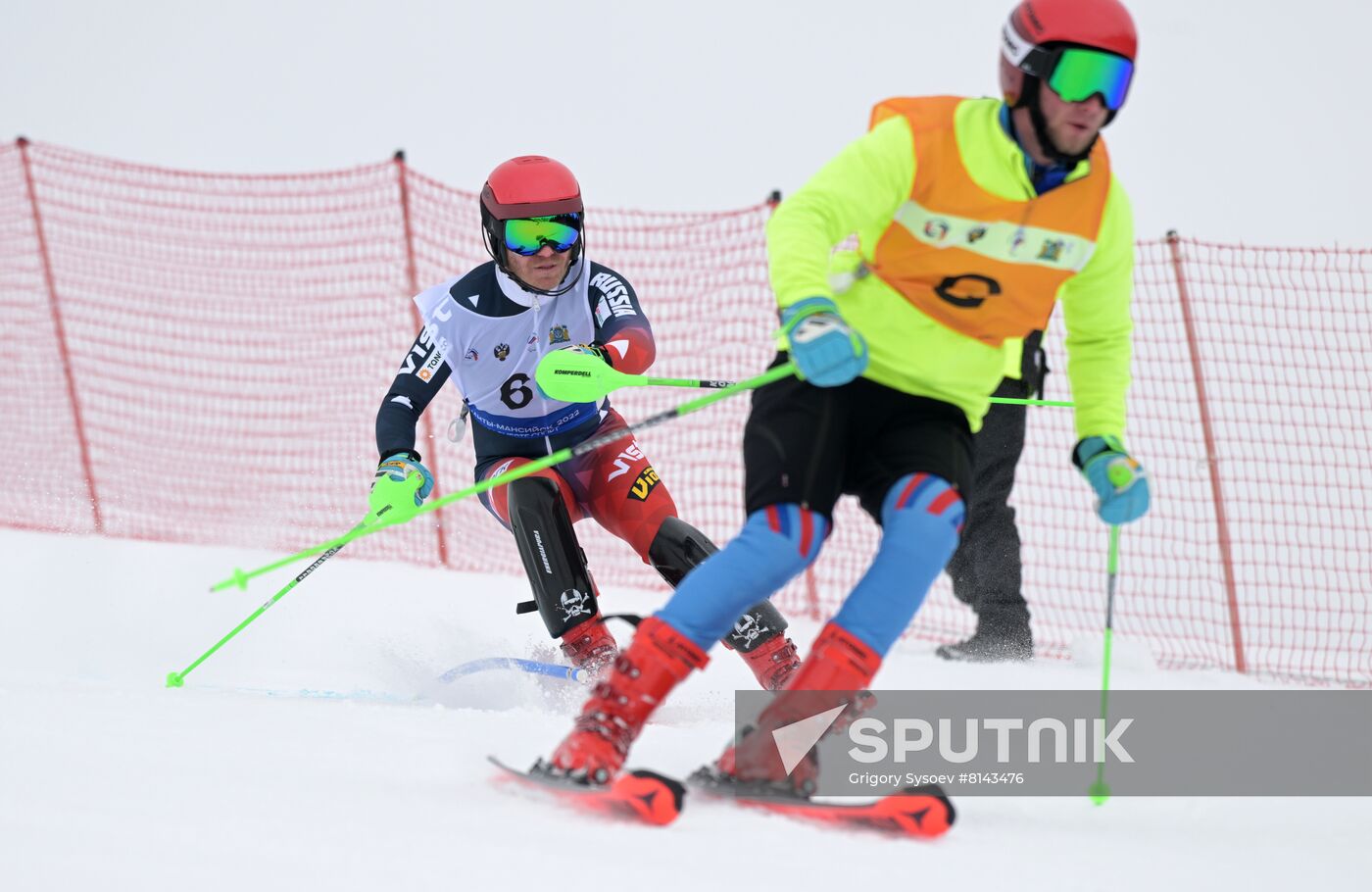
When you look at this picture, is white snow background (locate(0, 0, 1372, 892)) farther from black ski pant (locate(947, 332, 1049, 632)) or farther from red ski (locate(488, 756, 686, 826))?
black ski pant (locate(947, 332, 1049, 632))

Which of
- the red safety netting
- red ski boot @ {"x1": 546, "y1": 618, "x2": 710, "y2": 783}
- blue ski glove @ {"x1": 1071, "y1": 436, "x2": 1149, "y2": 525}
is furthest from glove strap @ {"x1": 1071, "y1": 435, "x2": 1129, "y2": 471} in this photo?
the red safety netting

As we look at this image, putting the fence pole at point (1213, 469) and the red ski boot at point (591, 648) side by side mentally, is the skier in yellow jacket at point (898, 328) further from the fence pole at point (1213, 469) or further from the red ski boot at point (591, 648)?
the fence pole at point (1213, 469)

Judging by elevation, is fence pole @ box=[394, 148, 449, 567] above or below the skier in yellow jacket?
above

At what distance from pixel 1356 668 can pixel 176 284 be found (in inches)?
323

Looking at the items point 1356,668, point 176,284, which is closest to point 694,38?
point 176,284

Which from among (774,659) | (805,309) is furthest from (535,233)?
(805,309)

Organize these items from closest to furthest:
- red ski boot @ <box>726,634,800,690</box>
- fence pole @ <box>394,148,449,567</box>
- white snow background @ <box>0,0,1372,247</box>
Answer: red ski boot @ <box>726,634,800,690</box>
fence pole @ <box>394,148,449,567</box>
white snow background @ <box>0,0,1372,247</box>

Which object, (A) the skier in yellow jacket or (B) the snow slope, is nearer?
(B) the snow slope

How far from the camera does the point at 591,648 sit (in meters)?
4.30

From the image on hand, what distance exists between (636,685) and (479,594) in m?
3.96

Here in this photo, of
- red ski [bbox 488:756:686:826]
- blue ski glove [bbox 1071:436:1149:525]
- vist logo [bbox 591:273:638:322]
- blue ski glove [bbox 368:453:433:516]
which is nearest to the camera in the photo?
red ski [bbox 488:756:686:826]

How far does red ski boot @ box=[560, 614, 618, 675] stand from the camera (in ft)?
14.1

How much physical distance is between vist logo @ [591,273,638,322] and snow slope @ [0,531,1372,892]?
4.37 ft

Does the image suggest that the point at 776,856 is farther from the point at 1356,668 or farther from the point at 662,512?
the point at 1356,668
